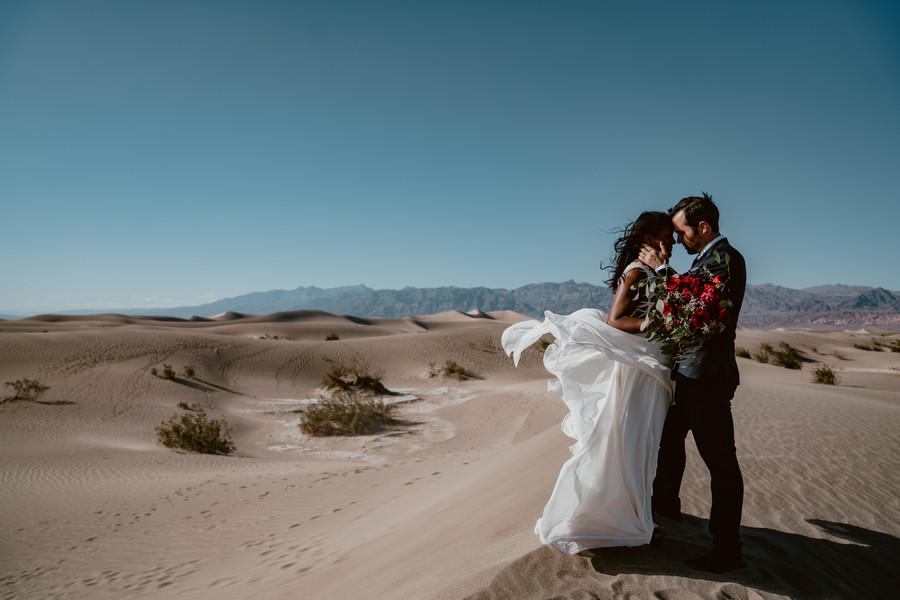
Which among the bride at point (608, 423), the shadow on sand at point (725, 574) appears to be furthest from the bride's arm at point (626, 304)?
the shadow on sand at point (725, 574)

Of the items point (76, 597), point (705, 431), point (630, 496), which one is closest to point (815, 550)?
point (705, 431)

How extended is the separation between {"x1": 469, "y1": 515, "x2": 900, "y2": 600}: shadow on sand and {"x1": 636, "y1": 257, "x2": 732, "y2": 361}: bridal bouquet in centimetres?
122

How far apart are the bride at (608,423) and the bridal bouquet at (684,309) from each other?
10 cm

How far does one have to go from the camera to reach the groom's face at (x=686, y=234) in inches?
127

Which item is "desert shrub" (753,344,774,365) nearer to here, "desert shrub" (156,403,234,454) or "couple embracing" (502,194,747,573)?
"desert shrub" (156,403,234,454)

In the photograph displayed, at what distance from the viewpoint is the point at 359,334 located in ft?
155

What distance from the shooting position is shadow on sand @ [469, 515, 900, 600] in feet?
8.86

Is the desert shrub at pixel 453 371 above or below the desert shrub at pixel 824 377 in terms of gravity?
below

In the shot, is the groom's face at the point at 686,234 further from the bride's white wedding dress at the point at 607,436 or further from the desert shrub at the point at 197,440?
the desert shrub at the point at 197,440

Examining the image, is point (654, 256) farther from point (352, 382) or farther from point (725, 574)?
point (352, 382)

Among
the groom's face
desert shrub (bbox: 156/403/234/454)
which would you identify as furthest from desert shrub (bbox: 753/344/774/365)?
the groom's face

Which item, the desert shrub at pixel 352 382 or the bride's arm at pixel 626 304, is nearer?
the bride's arm at pixel 626 304

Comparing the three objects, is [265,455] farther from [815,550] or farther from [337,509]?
[815,550]

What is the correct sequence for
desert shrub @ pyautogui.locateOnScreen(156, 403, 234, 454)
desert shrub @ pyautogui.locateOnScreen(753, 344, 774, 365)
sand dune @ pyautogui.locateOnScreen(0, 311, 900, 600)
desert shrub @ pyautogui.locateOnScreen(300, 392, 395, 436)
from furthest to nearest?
desert shrub @ pyautogui.locateOnScreen(753, 344, 774, 365) → desert shrub @ pyautogui.locateOnScreen(300, 392, 395, 436) → desert shrub @ pyautogui.locateOnScreen(156, 403, 234, 454) → sand dune @ pyautogui.locateOnScreen(0, 311, 900, 600)
